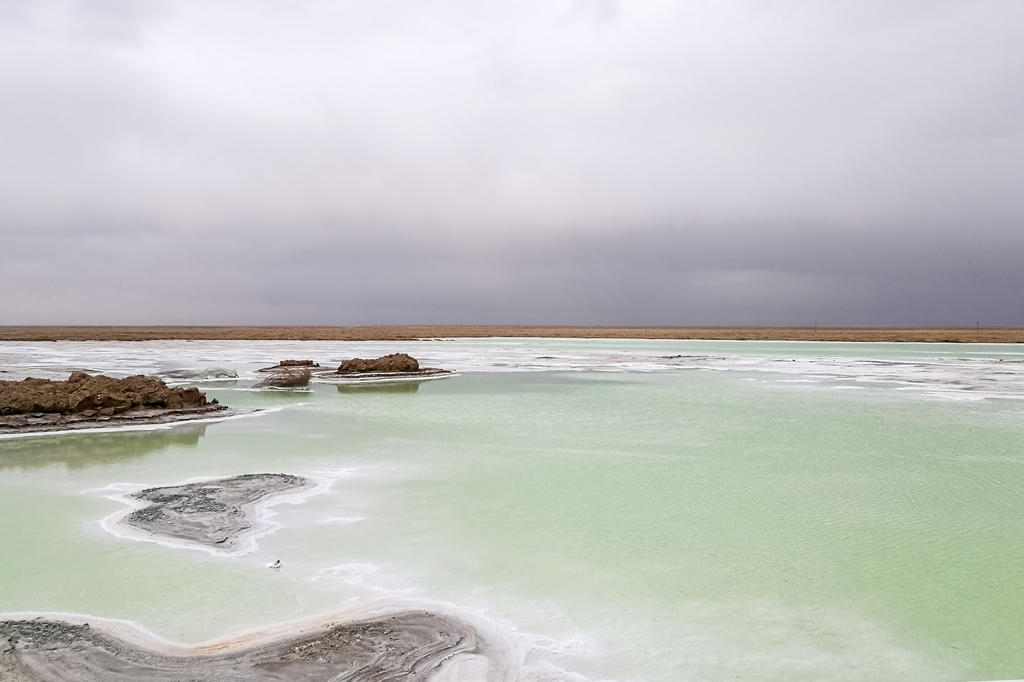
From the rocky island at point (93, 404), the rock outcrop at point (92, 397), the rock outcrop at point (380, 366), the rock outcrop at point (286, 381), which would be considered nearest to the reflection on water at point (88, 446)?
the rocky island at point (93, 404)

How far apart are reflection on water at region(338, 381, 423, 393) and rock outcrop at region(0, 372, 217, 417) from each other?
6.46 m

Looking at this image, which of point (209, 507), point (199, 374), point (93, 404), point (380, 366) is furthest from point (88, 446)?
point (380, 366)

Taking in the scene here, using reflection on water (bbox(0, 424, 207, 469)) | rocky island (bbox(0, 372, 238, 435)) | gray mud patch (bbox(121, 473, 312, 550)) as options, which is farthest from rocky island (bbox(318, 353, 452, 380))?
gray mud patch (bbox(121, 473, 312, 550))

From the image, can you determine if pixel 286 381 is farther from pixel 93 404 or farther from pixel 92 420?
pixel 92 420

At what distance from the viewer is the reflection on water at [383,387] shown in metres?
21.6

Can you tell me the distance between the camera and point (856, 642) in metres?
4.35

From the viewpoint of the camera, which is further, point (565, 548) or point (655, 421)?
point (655, 421)

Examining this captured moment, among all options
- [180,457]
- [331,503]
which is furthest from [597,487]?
[180,457]

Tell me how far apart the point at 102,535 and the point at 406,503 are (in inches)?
113

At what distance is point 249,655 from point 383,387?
19.0 metres

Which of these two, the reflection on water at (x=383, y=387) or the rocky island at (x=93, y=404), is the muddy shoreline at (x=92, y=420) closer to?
the rocky island at (x=93, y=404)

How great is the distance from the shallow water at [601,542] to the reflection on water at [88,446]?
2.6 inches

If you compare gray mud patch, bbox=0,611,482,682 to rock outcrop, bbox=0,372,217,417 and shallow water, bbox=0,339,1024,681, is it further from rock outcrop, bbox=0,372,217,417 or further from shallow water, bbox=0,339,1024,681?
rock outcrop, bbox=0,372,217,417

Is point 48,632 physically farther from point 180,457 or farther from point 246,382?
point 246,382
